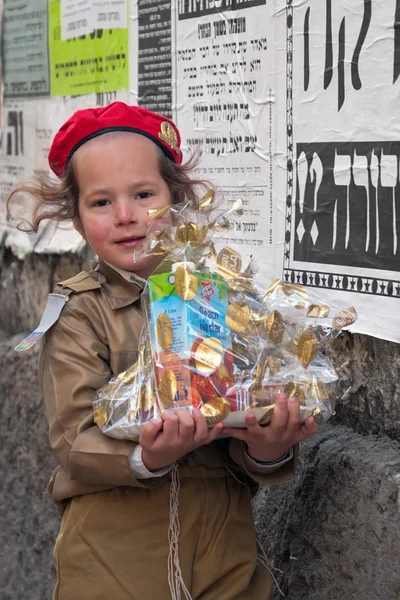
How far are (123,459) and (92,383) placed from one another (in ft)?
0.59

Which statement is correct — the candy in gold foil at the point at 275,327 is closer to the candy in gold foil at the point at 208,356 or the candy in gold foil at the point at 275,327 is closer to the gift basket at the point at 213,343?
the gift basket at the point at 213,343

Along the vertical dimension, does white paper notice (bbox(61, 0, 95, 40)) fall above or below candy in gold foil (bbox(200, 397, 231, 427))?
above

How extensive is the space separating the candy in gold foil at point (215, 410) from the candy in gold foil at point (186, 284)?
19 centimetres

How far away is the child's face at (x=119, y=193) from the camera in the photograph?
6.36 feet

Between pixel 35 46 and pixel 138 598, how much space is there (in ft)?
7.94

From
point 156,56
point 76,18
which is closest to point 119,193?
point 156,56

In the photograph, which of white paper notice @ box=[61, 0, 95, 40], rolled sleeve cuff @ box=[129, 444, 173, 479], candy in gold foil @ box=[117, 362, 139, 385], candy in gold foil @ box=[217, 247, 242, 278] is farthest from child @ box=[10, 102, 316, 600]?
white paper notice @ box=[61, 0, 95, 40]

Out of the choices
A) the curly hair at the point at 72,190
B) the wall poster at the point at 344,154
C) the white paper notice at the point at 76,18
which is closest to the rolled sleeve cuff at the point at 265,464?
the wall poster at the point at 344,154

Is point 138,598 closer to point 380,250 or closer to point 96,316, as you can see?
point 96,316

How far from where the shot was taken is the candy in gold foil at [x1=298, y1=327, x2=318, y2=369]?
175cm

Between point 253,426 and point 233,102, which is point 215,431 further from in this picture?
point 233,102

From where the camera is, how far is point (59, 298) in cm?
196

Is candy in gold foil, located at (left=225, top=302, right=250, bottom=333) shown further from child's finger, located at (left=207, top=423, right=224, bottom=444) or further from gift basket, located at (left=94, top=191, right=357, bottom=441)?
child's finger, located at (left=207, top=423, right=224, bottom=444)

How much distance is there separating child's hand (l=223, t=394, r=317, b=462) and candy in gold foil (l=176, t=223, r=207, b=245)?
14.2 inches
